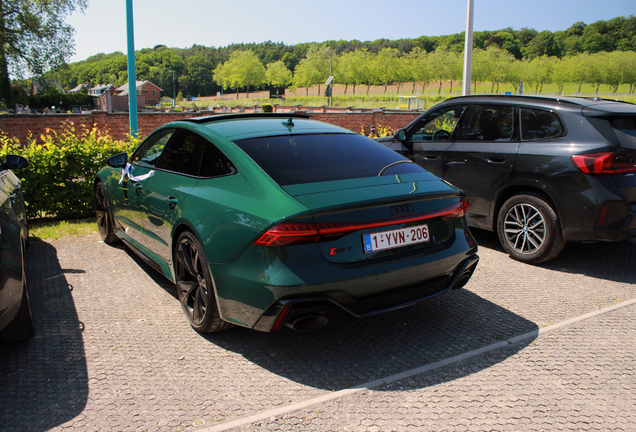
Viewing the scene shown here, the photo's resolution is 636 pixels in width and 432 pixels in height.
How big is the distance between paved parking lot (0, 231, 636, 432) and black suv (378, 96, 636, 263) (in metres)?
0.71

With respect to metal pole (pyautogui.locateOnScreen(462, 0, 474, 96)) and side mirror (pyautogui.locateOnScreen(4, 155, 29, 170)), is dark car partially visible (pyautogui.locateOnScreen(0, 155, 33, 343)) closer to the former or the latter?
side mirror (pyautogui.locateOnScreen(4, 155, 29, 170))

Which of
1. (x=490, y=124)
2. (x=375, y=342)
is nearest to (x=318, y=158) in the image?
(x=375, y=342)

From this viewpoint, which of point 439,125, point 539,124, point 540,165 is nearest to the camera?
point 540,165

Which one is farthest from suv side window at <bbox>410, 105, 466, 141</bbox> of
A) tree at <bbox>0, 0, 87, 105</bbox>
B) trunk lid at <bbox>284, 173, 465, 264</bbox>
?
tree at <bbox>0, 0, 87, 105</bbox>

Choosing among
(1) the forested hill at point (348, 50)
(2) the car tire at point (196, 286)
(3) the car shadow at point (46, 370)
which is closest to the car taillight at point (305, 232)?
(2) the car tire at point (196, 286)

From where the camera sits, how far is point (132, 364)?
311 cm

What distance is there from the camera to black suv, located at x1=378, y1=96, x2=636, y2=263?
4.52 metres

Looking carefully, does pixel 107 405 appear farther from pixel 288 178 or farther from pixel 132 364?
pixel 288 178

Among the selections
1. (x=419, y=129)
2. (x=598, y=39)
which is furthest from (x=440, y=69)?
(x=419, y=129)

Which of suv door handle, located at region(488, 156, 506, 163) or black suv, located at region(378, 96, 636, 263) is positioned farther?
suv door handle, located at region(488, 156, 506, 163)

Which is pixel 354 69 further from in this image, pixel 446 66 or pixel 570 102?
pixel 570 102

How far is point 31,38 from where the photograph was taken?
142 ft

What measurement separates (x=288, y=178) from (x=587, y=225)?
3.20 metres

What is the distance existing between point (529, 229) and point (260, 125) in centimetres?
316
